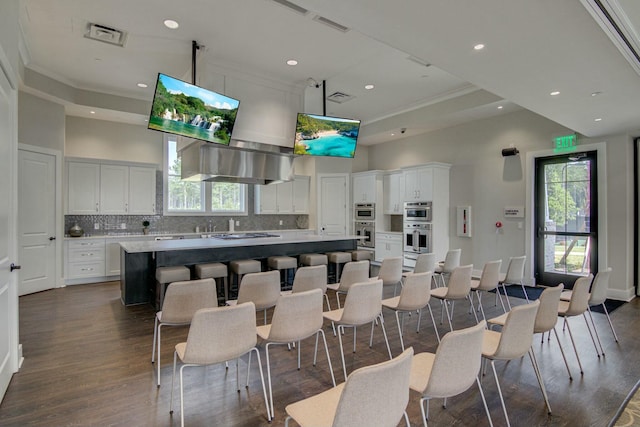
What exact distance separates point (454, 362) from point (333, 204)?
24.4 ft

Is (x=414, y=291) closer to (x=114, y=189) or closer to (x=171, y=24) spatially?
(x=171, y=24)

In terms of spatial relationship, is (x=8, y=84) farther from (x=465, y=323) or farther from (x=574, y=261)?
(x=574, y=261)

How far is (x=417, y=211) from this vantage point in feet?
24.8

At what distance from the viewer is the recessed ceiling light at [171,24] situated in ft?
12.9

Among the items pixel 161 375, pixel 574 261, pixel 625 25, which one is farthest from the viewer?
pixel 574 261

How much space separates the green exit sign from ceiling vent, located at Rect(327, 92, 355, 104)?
145 inches

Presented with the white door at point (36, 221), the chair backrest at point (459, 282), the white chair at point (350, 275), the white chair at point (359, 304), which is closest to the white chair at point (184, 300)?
the white chair at point (359, 304)

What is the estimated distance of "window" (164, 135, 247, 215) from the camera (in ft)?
24.7

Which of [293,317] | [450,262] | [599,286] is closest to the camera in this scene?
[293,317]

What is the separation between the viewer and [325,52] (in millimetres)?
4703

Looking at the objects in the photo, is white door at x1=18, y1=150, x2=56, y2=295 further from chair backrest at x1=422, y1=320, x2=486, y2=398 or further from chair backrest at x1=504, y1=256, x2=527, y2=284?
chair backrest at x1=504, y1=256, x2=527, y2=284

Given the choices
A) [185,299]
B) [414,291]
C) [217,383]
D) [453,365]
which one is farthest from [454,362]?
[185,299]

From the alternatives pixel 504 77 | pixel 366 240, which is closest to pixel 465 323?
pixel 504 77

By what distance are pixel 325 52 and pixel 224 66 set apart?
1.50 m
